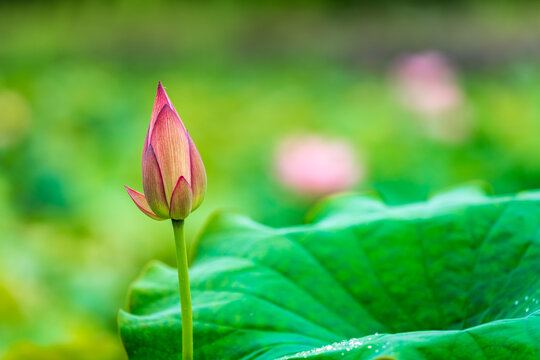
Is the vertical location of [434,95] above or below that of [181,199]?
above

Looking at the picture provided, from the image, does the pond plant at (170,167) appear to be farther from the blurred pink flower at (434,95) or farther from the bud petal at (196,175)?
the blurred pink flower at (434,95)

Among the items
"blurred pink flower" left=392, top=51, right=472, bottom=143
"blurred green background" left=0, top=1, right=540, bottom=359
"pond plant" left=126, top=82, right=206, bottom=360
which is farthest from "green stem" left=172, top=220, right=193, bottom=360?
"blurred pink flower" left=392, top=51, right=472, bottom=143

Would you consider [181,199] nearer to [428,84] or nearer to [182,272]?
[182,272]

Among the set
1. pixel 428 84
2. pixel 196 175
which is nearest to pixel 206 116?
Result: pixel 428 84

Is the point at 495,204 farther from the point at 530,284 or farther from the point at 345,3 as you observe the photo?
the point at 345,3

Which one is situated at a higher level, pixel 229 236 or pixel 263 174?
pixel 263 174

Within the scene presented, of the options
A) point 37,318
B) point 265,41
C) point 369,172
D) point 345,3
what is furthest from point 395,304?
point 345,3
